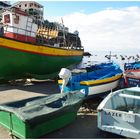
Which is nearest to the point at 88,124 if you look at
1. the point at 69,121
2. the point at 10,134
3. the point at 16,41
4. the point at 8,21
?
the point at 69,121

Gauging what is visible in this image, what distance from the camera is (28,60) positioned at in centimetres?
1283

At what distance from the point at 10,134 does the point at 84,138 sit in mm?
1842

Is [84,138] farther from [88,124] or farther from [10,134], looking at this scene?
[10,134]

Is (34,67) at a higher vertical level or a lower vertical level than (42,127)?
higher

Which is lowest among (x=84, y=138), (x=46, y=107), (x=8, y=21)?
(x=84, y=138)

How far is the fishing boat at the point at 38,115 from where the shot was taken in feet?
19.1

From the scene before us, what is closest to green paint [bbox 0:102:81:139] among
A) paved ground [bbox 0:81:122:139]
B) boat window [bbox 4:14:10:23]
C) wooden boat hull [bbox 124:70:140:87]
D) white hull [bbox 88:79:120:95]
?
paved ground [bbox 0:81:122:139]

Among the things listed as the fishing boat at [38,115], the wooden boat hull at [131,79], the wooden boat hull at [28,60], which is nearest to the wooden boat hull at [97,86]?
the wooden boat hull at [131,79]

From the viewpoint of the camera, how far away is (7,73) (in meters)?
12.6

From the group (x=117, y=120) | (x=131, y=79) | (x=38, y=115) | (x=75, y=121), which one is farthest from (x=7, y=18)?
(x=117, y=120)

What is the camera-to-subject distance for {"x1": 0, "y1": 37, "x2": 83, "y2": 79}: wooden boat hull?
11828 millimetres

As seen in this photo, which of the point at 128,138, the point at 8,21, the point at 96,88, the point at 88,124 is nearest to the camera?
the point at 128,138

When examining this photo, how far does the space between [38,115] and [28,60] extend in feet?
23.8

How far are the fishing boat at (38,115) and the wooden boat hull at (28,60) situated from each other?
492 cm
